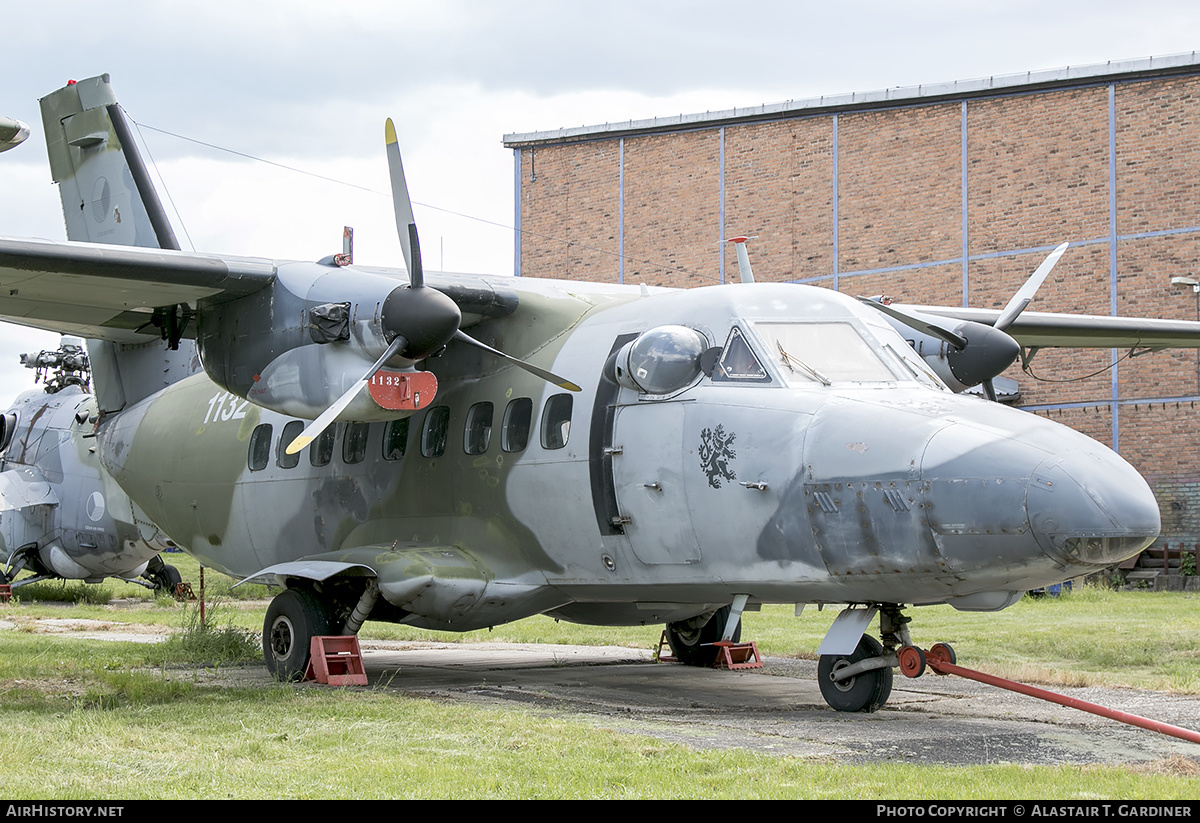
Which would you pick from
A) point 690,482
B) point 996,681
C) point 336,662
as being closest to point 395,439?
point 336,662

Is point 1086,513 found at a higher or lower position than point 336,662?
higher

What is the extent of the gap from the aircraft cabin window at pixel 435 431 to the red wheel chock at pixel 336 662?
1.99 meters

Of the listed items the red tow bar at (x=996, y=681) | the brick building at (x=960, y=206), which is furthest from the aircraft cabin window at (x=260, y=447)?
the brick building at (x=960, y=206)

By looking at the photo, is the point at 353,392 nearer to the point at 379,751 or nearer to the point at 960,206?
the point at 379,751

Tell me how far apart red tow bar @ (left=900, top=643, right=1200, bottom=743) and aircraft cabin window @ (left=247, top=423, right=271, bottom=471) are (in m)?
7.75

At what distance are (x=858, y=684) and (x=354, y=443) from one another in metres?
6.12

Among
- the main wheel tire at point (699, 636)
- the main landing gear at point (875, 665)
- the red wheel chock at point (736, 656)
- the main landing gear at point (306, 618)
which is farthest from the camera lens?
the main wheel tire at point (699, 636)

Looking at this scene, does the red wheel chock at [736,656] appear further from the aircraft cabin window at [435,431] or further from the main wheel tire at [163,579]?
the main wheel tire at [163,579]

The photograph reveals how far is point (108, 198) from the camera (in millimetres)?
15914

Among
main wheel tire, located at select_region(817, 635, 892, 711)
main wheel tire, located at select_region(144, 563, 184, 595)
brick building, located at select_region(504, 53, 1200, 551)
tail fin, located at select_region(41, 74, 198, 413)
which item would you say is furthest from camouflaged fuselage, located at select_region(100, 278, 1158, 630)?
brick building, located at select_region(504, 53, 1200, 551)

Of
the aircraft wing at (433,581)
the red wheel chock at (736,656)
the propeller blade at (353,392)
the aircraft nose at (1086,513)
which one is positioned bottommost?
the red wheel chock at (736,656)

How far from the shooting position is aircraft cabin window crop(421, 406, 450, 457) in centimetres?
1250

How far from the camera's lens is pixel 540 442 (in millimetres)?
11461

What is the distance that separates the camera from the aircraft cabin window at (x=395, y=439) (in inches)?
508
